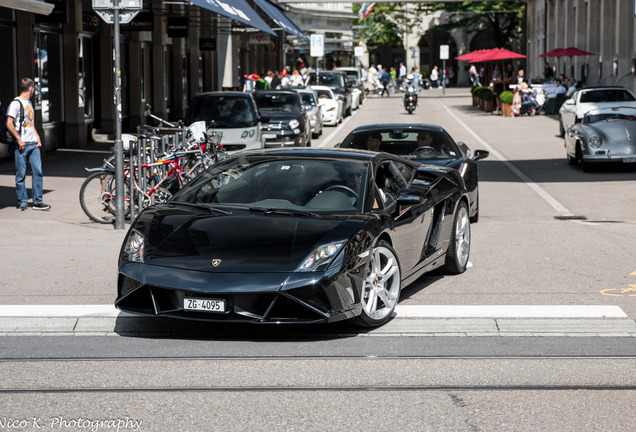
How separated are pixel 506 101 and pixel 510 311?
3499cm

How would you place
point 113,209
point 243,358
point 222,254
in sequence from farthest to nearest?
1. point 113,209
2. point 222,254
3. point 243,358

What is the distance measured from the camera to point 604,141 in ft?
67.1

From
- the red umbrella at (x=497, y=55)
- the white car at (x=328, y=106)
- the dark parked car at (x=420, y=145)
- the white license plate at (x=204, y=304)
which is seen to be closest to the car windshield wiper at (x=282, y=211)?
the white license plate at (x=204, y=304)

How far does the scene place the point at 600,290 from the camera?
29.0 ft

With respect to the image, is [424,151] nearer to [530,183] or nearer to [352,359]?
[530,183]

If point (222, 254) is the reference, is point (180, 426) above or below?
below

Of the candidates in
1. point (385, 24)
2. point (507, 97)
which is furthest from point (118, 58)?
point (385, 24)

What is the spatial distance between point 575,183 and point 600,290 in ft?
34.5

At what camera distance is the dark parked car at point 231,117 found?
21188mm

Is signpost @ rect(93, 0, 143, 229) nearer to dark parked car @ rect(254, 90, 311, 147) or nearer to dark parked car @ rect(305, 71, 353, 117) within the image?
dark parked car @ rect(254, 90, 311, 147)

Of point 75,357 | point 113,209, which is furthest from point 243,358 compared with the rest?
point 113,209

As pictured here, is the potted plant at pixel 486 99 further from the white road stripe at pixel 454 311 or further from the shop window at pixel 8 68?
the white road stripe at pixel 454 311

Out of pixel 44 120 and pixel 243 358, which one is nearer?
pixel 243 358

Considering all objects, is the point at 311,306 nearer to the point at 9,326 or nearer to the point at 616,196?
the point at 9,326
